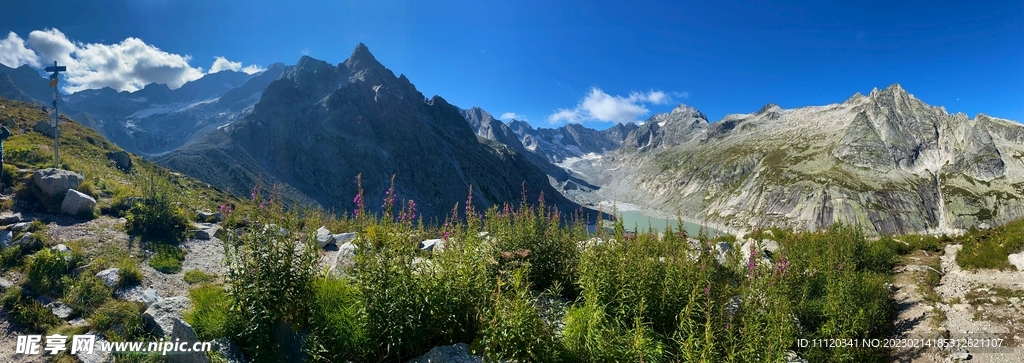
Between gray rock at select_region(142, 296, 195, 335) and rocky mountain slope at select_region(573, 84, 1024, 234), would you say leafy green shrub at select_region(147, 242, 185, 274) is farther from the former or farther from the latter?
rocky mountain slope at select_region(573, 84, 1024, 234)

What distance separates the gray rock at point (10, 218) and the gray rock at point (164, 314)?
9.14 metres

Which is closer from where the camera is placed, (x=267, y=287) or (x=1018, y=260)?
(x=267, y=287)

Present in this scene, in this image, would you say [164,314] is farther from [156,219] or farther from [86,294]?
[156,219]

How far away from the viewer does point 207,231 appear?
50.6ft

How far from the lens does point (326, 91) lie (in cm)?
14250

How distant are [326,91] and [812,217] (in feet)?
548

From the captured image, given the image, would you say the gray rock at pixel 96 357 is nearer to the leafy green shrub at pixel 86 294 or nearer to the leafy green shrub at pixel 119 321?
the leafy green shrub at pixel 119 321

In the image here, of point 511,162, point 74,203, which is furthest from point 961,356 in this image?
point 511,162

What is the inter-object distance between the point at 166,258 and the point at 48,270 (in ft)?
9.14

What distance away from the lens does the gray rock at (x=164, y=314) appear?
22.4 ft

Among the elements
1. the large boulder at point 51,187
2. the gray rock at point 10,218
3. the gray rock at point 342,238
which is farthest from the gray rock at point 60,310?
the large boulder at point 51,187

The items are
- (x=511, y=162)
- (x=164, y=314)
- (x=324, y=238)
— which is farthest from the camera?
(x=511, y=162)

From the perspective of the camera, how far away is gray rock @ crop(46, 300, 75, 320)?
785cm

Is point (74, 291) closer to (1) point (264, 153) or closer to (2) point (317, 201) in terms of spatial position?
(2) point (317, 201)
